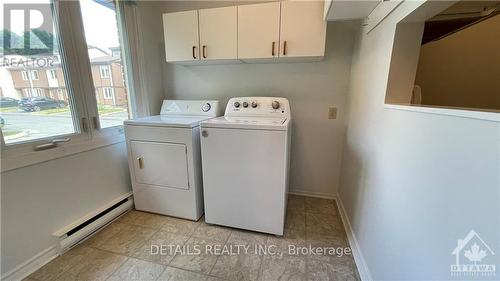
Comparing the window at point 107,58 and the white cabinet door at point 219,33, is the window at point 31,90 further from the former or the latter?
the white cabinet door at point 219,33

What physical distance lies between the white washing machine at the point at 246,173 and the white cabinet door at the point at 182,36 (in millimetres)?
820

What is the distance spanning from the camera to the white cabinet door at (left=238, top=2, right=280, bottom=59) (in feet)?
5.62

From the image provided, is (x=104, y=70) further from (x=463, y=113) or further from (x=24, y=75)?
(x=463, y=113)

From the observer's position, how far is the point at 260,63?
2.15 m

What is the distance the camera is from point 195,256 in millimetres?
1505

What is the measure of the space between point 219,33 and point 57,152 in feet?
5.30

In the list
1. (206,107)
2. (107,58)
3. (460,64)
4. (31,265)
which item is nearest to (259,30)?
(206,107)

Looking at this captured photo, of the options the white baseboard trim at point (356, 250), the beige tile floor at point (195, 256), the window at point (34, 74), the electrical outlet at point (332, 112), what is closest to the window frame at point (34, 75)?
the window at point (34, 74)

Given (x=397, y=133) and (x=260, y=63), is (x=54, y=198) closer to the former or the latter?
(x=260, y=63)

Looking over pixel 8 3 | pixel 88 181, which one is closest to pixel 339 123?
pixel 88 181

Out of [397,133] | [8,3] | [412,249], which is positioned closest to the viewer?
[412,249]

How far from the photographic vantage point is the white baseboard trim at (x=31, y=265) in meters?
1.25

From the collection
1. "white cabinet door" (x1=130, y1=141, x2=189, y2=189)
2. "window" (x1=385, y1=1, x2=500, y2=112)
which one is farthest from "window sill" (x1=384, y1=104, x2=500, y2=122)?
"white cabinet door" (x1=130, y1=141, x2=189, y2=189)

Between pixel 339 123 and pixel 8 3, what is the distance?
2.66m
